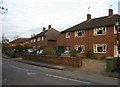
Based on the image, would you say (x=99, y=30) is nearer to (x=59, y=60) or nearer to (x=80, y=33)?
(x=80, y=33)

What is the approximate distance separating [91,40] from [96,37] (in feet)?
4.80

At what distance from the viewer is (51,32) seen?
7456cm

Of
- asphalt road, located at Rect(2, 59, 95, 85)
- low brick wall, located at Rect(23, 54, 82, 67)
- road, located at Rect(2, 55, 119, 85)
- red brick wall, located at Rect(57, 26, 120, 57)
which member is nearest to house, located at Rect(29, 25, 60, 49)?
red brick wall, located at Rect(57, 26, 120, 57)

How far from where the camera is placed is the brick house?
136 ft

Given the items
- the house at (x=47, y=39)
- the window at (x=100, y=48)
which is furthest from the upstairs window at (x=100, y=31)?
the house at (x=47, y=39)

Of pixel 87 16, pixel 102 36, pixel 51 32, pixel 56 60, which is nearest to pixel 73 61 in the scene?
pixel 56 60

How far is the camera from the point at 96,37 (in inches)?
1777

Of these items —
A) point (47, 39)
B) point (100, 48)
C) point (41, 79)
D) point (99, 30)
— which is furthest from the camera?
point (47, 39)

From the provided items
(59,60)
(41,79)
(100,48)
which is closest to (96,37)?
(100,48)

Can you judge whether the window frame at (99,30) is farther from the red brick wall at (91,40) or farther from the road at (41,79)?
the road at (41,79)

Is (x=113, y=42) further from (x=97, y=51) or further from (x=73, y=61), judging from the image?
(x=73, y=61)

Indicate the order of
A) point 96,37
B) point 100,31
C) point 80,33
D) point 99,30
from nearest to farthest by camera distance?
1. point 100,31
2. point 99,30
3. point 96,37
4. point 80,33

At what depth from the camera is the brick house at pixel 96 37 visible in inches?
1635

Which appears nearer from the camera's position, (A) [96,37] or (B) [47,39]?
(A) [96,37]
